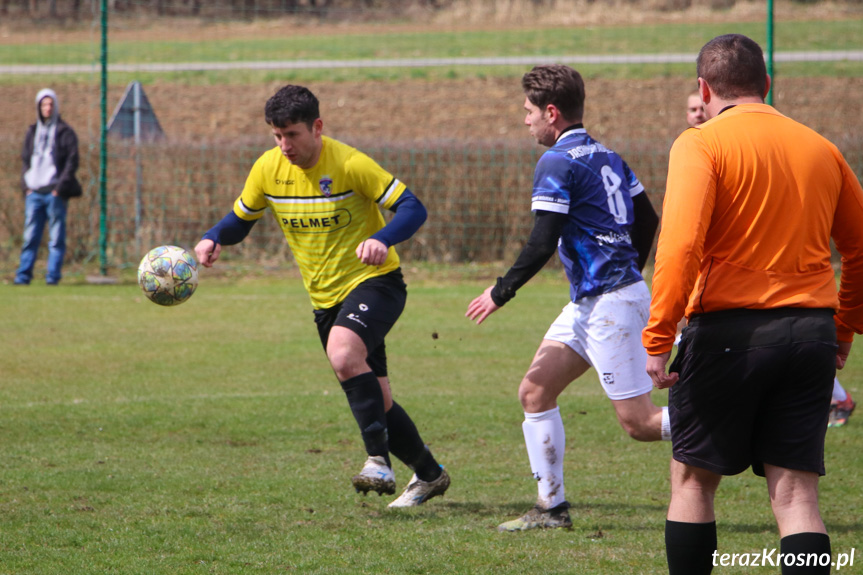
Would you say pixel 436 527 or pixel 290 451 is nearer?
pixel 436 527

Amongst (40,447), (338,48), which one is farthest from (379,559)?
(338,48)

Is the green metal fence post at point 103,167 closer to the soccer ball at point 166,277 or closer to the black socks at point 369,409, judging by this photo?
the soccer ball at point 166,277

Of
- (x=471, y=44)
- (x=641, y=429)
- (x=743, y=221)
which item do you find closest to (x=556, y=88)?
(x=641, y=429)

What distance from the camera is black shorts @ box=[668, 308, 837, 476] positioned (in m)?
3.11

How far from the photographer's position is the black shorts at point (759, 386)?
311 centimetres

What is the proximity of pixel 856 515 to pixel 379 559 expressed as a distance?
7.87ft

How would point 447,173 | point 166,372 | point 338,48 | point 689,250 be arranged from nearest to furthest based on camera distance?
point 689,250 → point 166,372 → point 447,173 → point 338,48

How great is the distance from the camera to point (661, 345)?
311 cm

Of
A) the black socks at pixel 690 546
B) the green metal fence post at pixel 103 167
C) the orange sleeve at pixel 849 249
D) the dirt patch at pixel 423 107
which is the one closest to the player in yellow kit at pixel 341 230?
the black socks at pixel 690 546

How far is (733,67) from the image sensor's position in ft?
10.6

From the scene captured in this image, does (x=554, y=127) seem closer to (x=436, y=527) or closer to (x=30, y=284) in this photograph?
(x=436, y=527)

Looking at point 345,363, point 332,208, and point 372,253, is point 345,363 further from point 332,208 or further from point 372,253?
point 332,208

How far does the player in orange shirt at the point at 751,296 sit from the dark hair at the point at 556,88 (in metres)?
1.46

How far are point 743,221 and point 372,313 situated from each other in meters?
2.33
